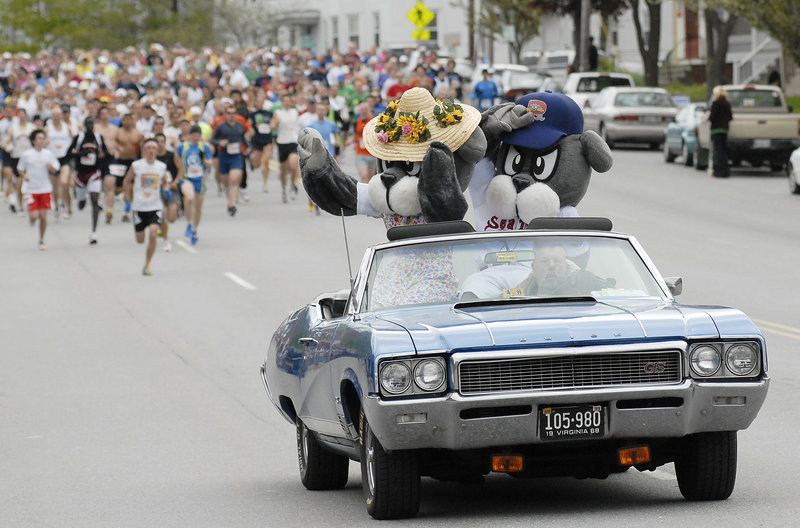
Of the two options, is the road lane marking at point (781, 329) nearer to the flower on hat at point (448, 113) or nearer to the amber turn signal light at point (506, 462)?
the flower on hat at point (448, 113)

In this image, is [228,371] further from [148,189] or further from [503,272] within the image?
[148,189]

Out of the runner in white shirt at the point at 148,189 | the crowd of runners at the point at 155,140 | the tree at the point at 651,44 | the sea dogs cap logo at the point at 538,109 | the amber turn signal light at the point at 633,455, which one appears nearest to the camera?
the amber turn signal light at the point at 633,455

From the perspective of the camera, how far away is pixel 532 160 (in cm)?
1021

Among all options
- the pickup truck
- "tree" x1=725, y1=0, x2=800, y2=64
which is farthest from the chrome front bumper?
"tree" x1=725, y1=0, x2=800, y2=64

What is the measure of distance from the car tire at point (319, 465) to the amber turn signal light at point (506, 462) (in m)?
1.66

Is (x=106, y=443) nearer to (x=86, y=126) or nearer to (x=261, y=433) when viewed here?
(x=261, y=433)

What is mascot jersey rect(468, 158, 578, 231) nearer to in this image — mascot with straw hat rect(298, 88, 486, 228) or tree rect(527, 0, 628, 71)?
mascot with straw hat rect(298, 88, 486, 228)

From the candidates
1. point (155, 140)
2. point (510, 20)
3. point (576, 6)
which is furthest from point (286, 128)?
point (510, 20)

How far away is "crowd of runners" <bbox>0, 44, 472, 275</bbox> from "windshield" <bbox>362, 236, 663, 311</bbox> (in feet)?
45.5

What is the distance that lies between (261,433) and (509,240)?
3600 mm

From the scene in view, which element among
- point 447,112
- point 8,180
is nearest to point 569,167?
point 447,112

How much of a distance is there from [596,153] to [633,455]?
10.3 feet

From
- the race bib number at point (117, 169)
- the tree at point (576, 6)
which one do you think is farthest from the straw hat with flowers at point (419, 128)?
the tree at point (576, 6)

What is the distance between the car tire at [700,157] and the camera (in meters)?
34.8
